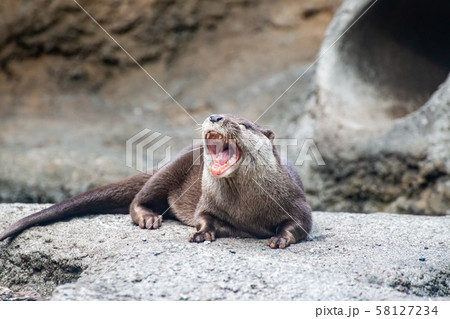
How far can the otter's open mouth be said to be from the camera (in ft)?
9.96

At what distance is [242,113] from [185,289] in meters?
4.51

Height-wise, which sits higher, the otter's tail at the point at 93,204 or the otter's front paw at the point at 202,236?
the otter's tail at the point at 93,204

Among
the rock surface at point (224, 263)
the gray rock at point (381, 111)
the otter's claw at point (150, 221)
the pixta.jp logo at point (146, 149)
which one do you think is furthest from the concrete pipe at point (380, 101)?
the otter's claw at point (150, 221)

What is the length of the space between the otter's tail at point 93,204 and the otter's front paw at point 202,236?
78 centimetres

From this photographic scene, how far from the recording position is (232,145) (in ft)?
10.2

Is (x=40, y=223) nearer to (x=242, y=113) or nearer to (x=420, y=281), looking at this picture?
(x=420, y=281)

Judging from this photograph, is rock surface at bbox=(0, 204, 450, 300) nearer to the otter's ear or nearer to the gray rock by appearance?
the otter's ear

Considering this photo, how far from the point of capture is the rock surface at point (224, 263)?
245cm

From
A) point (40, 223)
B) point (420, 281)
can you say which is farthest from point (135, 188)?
point (420, 281)

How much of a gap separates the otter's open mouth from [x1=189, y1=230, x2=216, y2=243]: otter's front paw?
331mm

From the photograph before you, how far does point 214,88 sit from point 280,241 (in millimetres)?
4334

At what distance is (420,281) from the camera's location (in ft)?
8.83

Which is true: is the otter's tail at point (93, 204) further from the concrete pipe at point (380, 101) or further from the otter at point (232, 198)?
the concrete pipe at point (380, 101)

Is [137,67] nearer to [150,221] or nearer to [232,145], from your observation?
[150,221]
